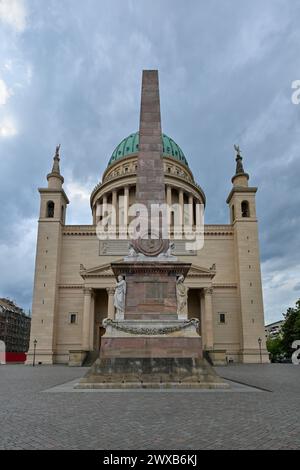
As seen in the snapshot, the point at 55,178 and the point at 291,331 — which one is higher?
the point at 55,178

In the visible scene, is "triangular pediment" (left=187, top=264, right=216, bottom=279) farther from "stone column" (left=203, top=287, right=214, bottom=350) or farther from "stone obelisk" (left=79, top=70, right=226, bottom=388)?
"stone obelisk" (left=79, top=70, right=226, bottom=388)

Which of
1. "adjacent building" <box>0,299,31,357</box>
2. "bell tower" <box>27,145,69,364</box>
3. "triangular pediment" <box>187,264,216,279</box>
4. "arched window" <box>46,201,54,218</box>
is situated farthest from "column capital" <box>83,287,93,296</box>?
"adjacent building" <box>0,299,31,357</box>

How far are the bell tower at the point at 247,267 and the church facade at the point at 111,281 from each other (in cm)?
12

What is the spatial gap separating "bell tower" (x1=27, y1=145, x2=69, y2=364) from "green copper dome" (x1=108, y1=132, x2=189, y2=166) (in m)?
19.8

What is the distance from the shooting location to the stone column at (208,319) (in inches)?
1809

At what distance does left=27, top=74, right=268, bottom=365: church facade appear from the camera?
4844 centimetres

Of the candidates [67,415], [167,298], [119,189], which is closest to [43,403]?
[67,415]

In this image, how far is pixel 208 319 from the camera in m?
47.2

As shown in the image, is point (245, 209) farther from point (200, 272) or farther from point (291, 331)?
point (291, 331)

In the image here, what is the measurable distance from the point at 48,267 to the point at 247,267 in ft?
84.3

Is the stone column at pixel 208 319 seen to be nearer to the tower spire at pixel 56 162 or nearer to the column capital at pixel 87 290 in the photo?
the column capital at pixel 87 290

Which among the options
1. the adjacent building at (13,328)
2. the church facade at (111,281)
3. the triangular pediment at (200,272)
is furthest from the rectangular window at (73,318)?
the adjacent building at (13,328)

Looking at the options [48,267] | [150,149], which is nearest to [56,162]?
[48,267]
